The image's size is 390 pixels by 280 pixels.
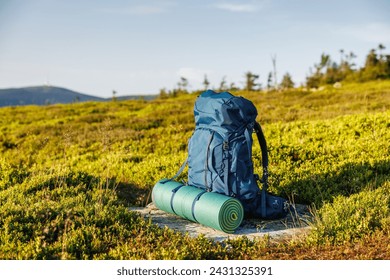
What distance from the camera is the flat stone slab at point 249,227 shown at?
6582mm

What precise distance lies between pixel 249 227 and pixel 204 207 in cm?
86

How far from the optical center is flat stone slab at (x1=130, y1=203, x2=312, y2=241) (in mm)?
6582

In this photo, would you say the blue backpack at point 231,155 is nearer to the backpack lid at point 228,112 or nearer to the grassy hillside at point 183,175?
the backpack lid at point 228,112

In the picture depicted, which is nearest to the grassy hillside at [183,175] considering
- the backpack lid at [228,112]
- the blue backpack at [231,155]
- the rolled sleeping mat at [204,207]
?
the rolled sleeping mat at [204,207]

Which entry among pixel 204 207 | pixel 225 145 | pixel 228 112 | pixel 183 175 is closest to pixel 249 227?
pixel 204 207

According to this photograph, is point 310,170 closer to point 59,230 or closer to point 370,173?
point 370,173

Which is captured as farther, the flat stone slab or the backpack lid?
the backpack lid

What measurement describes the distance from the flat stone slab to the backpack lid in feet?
4.94

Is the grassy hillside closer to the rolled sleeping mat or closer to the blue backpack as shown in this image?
the rolled sleeping mat

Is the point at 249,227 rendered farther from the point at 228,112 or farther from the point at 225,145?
the point at 228,112

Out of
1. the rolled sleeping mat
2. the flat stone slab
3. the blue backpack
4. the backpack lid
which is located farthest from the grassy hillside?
the backpack lid
